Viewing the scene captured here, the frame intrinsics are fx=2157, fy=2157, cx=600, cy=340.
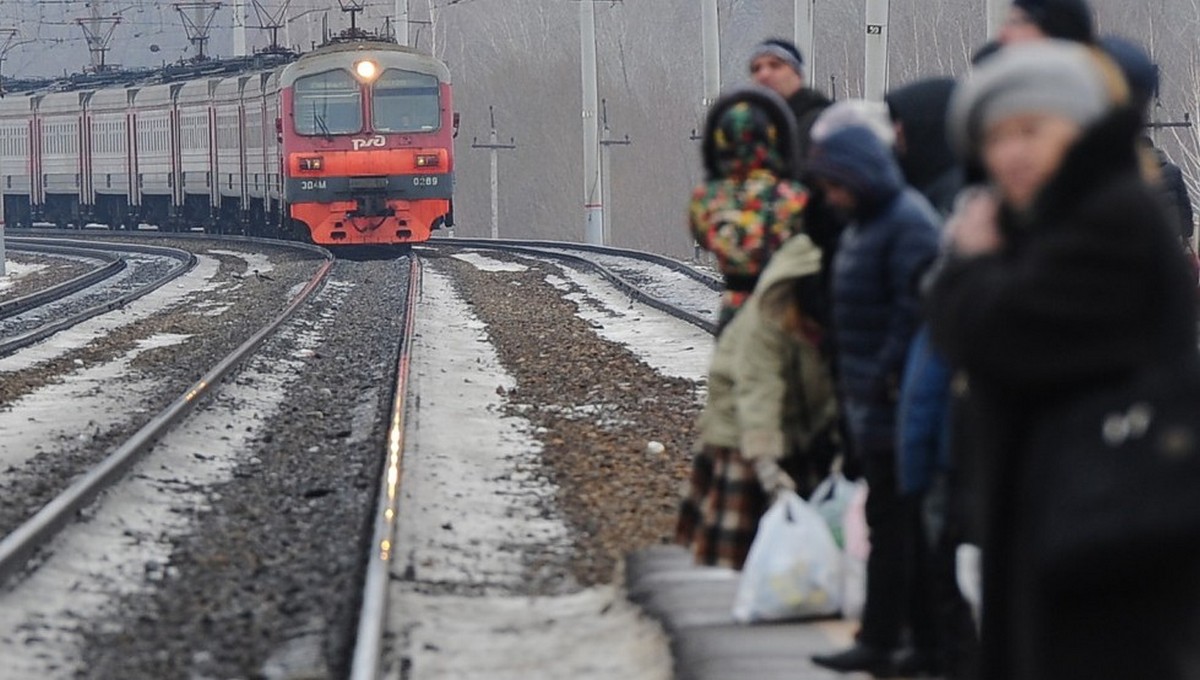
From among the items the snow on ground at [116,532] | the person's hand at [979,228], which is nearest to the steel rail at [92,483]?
the snow on ground at [116,532]

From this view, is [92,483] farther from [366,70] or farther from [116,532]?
[366,70]

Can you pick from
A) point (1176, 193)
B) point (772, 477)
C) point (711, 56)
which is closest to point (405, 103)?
point (711, 56)

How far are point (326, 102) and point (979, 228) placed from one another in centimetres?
2769

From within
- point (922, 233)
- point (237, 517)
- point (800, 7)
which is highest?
point (800, 7)

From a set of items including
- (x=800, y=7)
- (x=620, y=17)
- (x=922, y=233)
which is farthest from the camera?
(x=620, y=17)

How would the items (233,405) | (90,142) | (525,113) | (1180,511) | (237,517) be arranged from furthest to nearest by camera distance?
(525,113), (90,142), (233,405), (237,517), (1180,511)

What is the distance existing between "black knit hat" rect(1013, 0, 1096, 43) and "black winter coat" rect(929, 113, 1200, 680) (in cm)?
184

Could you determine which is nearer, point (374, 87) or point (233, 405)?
point (233, 405)

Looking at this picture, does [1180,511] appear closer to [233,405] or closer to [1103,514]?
[1103,514]

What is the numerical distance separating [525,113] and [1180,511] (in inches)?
2952

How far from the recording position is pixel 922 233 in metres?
5.01

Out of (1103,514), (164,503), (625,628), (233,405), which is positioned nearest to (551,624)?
(625,628)

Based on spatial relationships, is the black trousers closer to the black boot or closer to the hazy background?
the black boot

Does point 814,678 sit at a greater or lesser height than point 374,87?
lesser
